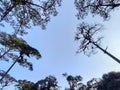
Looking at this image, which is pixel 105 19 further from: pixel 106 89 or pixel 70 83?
pixel 70 83

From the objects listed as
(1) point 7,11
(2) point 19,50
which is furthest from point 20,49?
(1) point 7,11

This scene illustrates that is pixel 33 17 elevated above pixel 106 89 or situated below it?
below

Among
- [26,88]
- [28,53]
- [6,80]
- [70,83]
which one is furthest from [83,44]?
[70,83]

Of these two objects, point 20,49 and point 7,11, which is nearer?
point 7,11

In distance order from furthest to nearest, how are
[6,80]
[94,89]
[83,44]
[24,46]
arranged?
[94,89] → [6,80] → [24,46] → [83,44]

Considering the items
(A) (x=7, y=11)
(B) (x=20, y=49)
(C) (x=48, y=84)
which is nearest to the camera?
(A) (x=7, y=11)

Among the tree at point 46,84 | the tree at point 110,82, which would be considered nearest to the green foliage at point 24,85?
the tree at point 46,84

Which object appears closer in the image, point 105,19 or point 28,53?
point 105,19

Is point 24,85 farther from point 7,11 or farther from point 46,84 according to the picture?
point 7,11

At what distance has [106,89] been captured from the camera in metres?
58.0

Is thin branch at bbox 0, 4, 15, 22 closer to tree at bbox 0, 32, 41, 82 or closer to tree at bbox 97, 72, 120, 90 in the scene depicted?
tree at bbox 0, 32, 41, 82

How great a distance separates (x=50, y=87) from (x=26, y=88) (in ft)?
20.8

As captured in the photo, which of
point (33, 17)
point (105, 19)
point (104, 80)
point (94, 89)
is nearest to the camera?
point (33, 17)

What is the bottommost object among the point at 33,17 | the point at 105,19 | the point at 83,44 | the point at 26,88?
the point at 33,17
